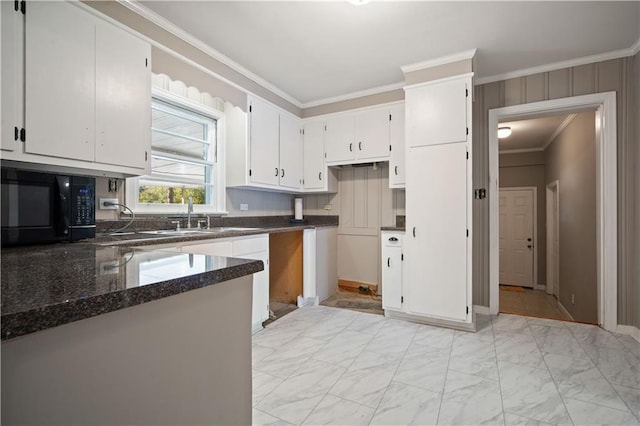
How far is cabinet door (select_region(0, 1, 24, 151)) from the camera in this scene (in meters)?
1.48

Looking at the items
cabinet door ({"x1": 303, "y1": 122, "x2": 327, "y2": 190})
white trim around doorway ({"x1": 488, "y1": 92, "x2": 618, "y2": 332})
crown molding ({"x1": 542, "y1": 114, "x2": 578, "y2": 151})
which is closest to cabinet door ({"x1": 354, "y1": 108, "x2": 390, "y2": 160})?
cabinet door ({"x1": 303, "y1": 122, "x2": 327, "y2": 190})

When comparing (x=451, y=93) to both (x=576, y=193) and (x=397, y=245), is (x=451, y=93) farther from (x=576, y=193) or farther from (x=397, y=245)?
(x=576, y=193)

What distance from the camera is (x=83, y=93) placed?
1.78m

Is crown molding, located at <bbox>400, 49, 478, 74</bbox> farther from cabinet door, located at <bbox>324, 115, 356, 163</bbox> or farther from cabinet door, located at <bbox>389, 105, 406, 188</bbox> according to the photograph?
cabinet door, located at <bbox>324, 115, 356, 163</bbox>

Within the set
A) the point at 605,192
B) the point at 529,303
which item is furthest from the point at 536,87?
the point at 529,303

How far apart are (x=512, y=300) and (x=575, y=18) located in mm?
4254

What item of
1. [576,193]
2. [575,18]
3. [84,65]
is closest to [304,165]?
[84,65]

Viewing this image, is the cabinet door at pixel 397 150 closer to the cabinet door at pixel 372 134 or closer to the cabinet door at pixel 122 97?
the cabinet door at pixel 372 134

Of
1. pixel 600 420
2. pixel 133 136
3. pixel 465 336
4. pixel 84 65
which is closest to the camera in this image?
pixel 600 420

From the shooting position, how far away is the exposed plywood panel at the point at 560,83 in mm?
2889

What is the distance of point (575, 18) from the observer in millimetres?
2230

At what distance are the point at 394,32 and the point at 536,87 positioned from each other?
1.70 metres

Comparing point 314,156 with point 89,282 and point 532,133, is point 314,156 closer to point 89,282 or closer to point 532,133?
point 89,282

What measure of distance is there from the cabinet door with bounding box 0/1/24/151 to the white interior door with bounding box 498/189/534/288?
6930 millimetres
